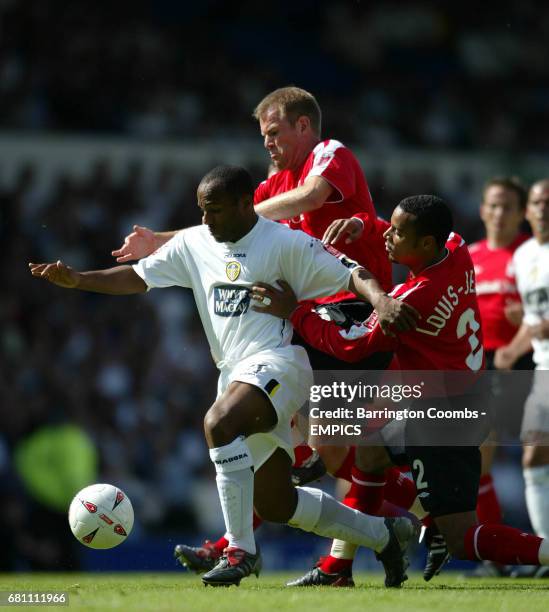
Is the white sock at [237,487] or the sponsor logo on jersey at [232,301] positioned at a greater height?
the sponsor logo on jersey at [232,301]

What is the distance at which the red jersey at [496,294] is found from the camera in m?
9.34

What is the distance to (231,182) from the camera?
6441mm

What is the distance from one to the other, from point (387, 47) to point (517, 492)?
11513 millimetres

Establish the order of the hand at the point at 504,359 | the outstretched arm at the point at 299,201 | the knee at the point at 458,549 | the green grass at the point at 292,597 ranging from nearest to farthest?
the green grass at the point at 292,597 → the knee at the point at 458,549 → the outstretched arm at the point at 299,201 → the hand at the point at 504,359

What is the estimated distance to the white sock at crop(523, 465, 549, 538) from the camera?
28.8 ft

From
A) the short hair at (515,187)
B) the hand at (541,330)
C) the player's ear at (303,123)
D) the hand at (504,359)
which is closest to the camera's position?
the player's ear at (303,123)

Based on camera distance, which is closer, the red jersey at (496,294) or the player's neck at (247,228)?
the player's neck at (247,228)

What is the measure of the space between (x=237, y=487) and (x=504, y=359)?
3525 millimetres

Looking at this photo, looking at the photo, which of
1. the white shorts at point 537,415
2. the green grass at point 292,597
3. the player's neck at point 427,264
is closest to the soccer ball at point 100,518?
the green grass at point 292,597

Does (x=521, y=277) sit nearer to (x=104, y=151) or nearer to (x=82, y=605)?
(x=82, y=605)

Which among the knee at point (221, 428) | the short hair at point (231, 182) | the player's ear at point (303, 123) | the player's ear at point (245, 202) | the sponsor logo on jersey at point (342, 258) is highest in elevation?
the player's ear at point (303, 123)

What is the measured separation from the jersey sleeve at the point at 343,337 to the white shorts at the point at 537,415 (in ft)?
7.58

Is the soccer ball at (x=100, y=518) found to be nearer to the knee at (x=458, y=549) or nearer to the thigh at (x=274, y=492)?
the thigh at (x=274, y=492)

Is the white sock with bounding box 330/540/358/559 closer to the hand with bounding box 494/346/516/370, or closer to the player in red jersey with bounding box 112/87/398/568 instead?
the player in red jersey with bounding box 112/87/398/568
